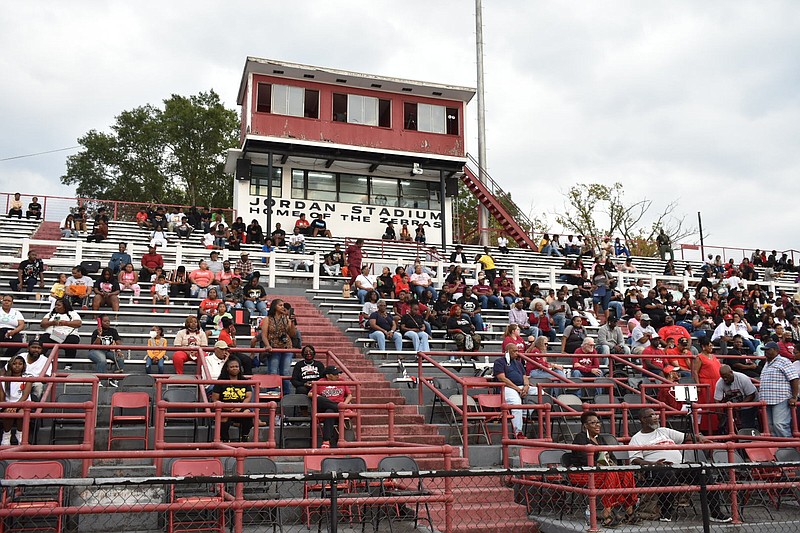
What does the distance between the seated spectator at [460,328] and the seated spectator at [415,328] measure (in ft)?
1.97

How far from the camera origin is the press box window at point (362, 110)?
3195 centimetres

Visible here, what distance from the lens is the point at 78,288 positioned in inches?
616

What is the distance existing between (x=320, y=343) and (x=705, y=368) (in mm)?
7071

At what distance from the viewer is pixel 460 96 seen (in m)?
33.7

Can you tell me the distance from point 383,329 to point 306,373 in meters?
3.83

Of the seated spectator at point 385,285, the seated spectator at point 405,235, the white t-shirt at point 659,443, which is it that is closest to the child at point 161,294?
the seated spectator at point 385,285

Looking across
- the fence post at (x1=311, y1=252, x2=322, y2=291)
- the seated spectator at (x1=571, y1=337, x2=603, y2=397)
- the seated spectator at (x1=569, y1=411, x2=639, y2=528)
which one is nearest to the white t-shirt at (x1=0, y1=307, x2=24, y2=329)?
the fence post at (x1=311, y1=252, x2=322, y2=291)

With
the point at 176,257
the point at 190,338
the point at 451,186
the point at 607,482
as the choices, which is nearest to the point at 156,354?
the point at 190,338

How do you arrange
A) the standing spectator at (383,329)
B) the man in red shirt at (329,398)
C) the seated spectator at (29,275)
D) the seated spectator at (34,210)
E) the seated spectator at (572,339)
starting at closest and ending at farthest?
the man in red shirt at (329,398) → the standing spectator at (383,329) → the seated spectator at (572,339) → the seated spectator at (29,275) → the seated spectator at (34,210)

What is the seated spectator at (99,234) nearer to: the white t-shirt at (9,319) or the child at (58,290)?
the child at (58,290)

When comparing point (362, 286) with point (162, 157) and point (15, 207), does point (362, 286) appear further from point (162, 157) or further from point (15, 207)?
point (162, 157)

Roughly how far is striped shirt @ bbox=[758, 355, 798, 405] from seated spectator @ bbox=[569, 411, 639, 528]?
419 cm

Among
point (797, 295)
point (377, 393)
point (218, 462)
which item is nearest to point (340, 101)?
point (797, 295)

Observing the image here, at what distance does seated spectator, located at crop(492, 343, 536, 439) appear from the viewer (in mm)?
11445
